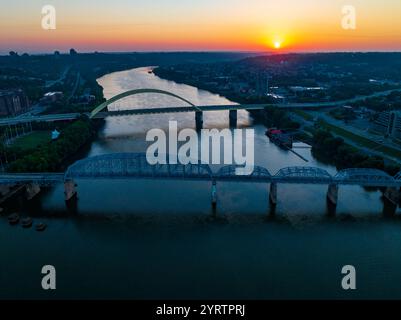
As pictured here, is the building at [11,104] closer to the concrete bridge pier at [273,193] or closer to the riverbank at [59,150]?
the riverbank at [59,150]

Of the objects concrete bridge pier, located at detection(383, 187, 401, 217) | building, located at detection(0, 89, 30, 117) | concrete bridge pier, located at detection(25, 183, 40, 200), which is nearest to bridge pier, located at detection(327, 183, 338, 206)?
concrete bridge pier, located at detection(383, 187, 401, 217)

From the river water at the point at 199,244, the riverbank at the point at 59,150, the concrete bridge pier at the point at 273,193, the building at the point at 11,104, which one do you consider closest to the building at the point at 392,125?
the river water at the point at 199,244

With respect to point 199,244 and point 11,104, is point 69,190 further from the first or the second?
point 11,104

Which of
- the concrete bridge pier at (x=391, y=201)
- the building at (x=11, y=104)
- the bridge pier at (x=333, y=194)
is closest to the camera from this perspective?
the concrete bridge pier at (x=391, y=201)

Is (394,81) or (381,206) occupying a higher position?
(394,81)

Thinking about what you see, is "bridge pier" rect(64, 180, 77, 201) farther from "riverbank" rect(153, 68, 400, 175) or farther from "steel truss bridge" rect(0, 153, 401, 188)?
"riverbank" rect(153, 68, 400, 175)
